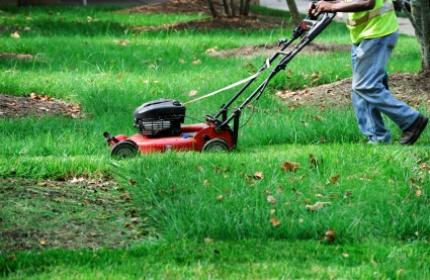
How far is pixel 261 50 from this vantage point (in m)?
14.0

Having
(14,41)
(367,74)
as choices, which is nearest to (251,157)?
(367,74)

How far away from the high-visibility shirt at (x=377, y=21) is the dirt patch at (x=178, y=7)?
43.8 ft

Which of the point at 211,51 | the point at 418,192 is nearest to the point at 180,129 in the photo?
the point at 418,192

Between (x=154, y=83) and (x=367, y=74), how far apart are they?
11.2 ft

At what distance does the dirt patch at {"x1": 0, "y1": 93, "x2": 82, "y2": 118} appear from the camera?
384 inches

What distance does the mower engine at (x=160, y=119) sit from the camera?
26.6 ft

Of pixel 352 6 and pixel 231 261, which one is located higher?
pixel 352 6

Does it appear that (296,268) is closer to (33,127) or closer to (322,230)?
(322,230)

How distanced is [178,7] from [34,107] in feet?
41.0

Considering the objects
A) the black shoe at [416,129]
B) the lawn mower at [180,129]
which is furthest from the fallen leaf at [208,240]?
the black shoe at [416,129]

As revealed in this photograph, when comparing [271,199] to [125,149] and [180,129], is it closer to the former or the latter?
[125,149]

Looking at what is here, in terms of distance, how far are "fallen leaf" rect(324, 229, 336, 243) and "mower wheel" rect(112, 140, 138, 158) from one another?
2194mm

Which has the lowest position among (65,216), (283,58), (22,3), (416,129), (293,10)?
(22,3)

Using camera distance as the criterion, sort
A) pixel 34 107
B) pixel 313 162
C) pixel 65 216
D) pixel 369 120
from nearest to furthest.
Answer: pixel 65 216
pixel 313 162
pixel 369 120
pixel 34 107
